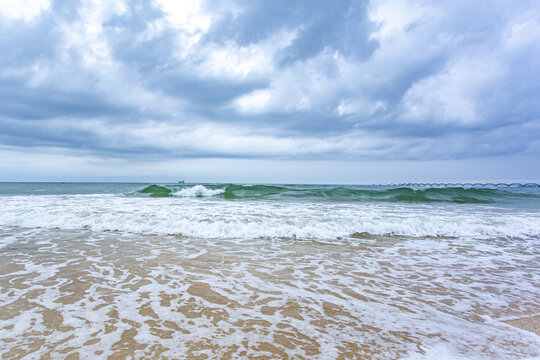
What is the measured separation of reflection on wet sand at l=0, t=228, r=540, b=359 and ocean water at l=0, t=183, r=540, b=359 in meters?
0.02

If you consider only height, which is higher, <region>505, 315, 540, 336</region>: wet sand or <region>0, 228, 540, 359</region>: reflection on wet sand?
<region>0, 228, 540, 359</region>: reflection on wet sand

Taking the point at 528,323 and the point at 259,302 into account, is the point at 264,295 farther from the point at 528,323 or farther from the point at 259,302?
the point at 528,323

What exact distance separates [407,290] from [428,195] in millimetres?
22547

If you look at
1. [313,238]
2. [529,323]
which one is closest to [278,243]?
[313,238]

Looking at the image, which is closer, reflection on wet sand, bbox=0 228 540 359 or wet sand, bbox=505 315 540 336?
reflection on wet sand, bbox=0 228 540 359

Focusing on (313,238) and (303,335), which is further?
(313,238)

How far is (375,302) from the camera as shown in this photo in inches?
149

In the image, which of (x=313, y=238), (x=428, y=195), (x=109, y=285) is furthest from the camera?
(x=428, y=195)

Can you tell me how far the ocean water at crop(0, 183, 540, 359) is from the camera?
2693mm

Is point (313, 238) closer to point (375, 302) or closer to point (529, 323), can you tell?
point (375, 302)

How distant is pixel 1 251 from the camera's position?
20.1ft

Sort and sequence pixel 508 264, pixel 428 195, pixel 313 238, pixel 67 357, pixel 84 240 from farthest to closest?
pixel 428 195 → pixel 313 238 → pixel 84 240 → pixel 508 264 → pixel 67 357

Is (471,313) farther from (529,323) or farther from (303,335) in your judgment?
(303,335)

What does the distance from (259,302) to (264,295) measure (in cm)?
23
